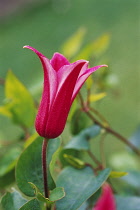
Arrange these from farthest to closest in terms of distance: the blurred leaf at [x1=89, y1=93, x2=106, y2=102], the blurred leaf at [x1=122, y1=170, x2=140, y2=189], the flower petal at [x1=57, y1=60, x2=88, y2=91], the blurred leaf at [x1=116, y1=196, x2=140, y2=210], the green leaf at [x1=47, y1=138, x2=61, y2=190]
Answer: the blurred leaf at [x1=122, y1=170, x2=140, y2=189] → the blurred leaf at [x1=89, y1=93, x2=106, y2=102] → the blurred leaf at [x1=116, y1=196, x2=140, y2=210] → the green leaf at [x1=47, y1=138, x2=61, y2=190] → the flower petal at [x1=57, y1=60, x2=88, y2=91]

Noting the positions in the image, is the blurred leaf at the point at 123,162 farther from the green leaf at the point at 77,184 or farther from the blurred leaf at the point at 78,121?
the green leaf at the point at 77,184

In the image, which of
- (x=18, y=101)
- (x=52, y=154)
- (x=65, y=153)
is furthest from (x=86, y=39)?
(x=52, y=154)

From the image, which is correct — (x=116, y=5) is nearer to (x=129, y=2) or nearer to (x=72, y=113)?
(x=129, y=2)

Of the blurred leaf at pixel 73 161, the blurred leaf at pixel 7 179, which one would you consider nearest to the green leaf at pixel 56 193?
the blurred leaf at pixel 73 161

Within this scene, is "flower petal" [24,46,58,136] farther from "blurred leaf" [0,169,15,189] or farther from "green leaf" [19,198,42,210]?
"blurred leaf" [0,169,15,189]

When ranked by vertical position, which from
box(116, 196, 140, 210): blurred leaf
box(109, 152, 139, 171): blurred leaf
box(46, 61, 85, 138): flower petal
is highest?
box(46, 61, 85, 138): flower petal

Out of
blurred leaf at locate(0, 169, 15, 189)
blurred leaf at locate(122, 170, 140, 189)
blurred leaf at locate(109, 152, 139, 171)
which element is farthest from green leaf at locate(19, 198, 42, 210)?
blurred leaf at locate(109, 152, 139, 171)

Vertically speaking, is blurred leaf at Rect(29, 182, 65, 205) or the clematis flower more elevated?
the clematis flower
